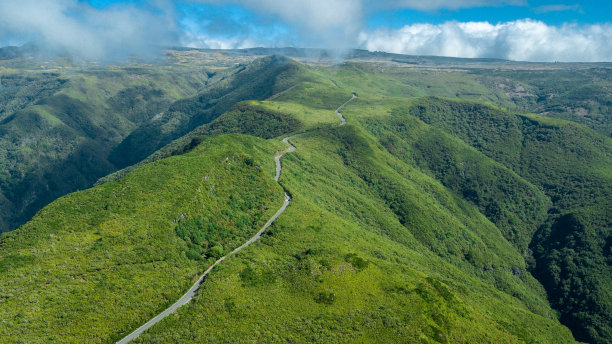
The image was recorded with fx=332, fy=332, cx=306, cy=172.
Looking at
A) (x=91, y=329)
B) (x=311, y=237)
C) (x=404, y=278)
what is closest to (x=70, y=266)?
(x=91, y=329)

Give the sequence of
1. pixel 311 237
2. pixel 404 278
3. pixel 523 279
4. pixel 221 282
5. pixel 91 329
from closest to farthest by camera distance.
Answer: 1. pixel 91 329
2. pixel 221 282
3. pixel 404 278
4. pixel 311 237
5. pixel 523 279

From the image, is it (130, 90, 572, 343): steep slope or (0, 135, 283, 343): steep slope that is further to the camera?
(130, 90, 572, 343): steep slope

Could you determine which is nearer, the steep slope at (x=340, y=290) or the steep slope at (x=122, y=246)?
the steep slope at (x=122, y=246)

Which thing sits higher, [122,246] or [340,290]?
[122,246]

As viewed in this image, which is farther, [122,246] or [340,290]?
[340,290]

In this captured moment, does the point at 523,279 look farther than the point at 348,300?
Yes

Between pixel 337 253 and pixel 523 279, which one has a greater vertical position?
pixel 337 253

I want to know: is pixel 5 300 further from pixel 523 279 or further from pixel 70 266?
pixel 523 279

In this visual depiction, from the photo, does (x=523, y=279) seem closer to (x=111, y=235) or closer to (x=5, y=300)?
(x=111, y=235)

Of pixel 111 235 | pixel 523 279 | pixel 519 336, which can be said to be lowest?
pixel 523 279

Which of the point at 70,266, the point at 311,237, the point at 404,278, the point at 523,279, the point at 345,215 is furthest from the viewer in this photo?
the point at 523,279
